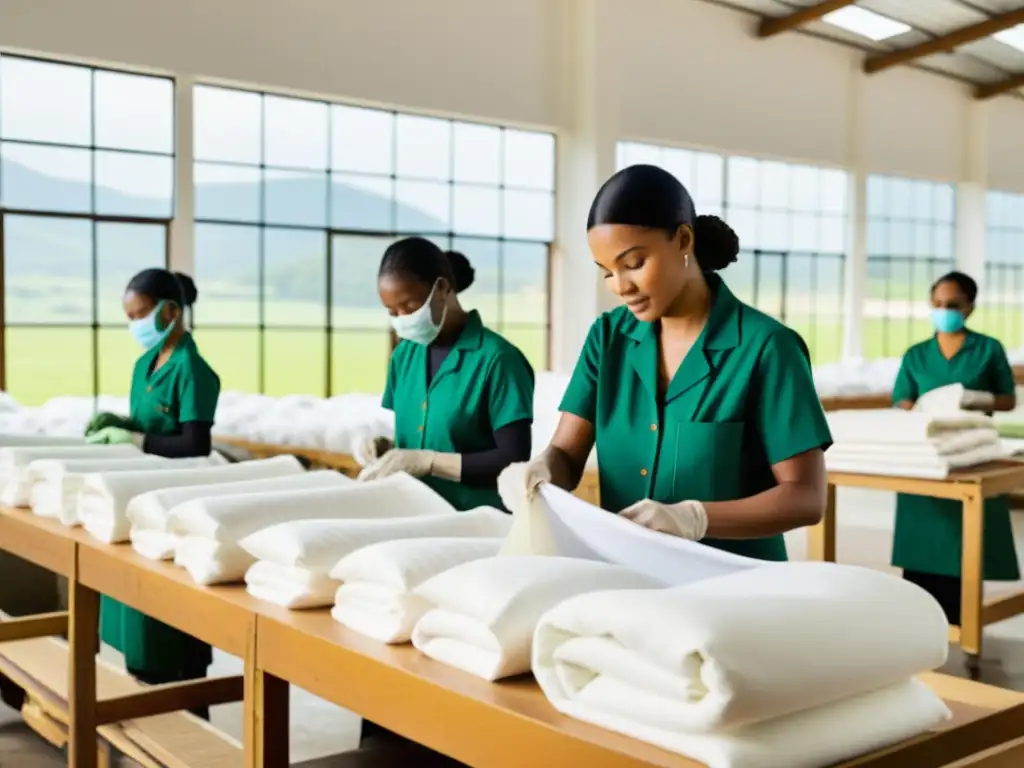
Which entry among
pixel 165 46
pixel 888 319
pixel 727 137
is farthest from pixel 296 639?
pixel 888 319

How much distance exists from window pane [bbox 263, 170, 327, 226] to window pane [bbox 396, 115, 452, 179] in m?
17.8

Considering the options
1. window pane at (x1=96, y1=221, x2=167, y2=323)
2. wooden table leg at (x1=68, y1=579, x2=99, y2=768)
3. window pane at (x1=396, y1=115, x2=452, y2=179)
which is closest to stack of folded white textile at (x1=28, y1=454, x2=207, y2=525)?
wooden table leg at (x1=68, y1=579, x2=99, y2=768)

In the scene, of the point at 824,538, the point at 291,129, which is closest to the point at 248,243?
the point at 291,129

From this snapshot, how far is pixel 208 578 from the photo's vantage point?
1.93 meters

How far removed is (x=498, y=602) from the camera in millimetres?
1394

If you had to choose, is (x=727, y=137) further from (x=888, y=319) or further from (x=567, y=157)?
(x=888, y=319)

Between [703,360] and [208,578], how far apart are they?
89 centimetres

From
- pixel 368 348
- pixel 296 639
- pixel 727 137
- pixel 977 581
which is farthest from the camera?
pixel 368 348

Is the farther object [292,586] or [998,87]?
[998,87]

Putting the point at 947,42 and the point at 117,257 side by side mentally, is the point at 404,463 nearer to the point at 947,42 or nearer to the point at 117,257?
the point at 947,42

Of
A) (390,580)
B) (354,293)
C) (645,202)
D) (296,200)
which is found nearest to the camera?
(390,580)

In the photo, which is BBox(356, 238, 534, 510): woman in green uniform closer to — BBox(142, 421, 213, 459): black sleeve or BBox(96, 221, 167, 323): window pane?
BBox(142, 421, 213, 459): black sleeve

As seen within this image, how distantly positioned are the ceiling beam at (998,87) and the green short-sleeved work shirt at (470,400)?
14.2 m

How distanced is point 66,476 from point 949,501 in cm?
330
